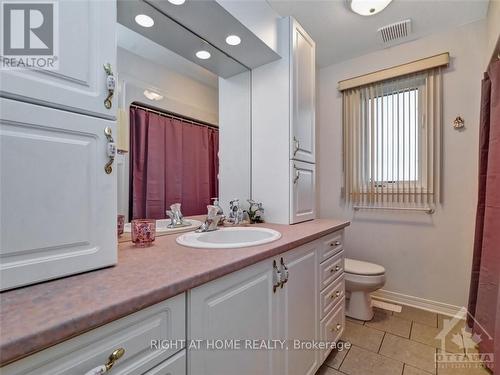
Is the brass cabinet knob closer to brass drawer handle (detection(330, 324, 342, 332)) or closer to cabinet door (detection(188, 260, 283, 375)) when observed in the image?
cabinet door (detection(188, 260, 283, 375))

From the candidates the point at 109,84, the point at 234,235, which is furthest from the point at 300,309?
the point at 109,84

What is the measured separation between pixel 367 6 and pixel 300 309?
1991mm

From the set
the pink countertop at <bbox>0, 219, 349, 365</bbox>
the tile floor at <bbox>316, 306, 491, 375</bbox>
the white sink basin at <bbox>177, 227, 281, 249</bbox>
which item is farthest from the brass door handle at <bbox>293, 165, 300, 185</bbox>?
the tile floor at <bbox>316, 306, 491, 375</bbox>

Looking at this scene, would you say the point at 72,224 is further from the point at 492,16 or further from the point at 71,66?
the point at 492,16

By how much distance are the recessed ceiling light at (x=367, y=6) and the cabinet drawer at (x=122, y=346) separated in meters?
2.06

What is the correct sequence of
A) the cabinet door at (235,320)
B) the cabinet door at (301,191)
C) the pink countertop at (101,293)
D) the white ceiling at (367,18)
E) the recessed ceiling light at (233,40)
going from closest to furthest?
the pink countertop at (101,293) → the cabinet door at (235,320) → the recessed ceiling light at (233,40) → the cabinet door at (301,191) → the white ceiling at (367,18)

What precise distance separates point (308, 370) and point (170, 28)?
1933 mm

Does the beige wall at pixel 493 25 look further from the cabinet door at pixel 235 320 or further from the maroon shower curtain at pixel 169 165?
the cabinet door at pixel 235 320

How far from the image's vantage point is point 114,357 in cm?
52

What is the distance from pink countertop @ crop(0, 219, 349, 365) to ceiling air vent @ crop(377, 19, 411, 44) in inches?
84.0

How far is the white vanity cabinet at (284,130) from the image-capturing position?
1.63 meters

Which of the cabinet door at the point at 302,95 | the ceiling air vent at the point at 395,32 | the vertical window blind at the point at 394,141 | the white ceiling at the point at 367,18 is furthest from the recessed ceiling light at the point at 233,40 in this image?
the vertical window blind at the point at 394,141

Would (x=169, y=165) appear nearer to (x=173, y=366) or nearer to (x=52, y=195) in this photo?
(x=52, y=195)

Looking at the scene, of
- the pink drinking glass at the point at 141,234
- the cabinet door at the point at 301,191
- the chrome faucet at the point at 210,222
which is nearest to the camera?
the pink drinking glass at the point at 141,234
